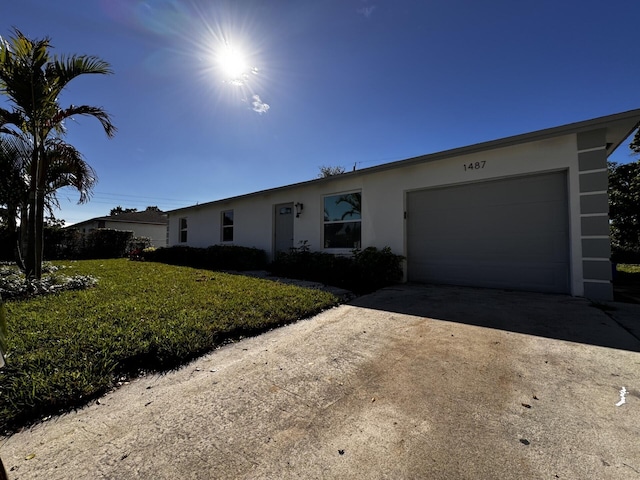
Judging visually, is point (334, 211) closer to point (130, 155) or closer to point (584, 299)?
point (584, 299)

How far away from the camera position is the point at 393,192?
7.11 metres

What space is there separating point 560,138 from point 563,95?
2922 mm

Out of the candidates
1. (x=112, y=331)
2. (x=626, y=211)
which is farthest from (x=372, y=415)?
(x=626, y=211)

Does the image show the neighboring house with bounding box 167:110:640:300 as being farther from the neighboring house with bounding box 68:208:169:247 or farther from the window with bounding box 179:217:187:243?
the neighboring house with bounding box 68:208:169:247

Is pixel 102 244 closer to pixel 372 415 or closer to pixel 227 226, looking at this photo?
pixel 227 226

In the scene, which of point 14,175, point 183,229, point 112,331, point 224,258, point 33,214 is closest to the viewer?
point 112,331

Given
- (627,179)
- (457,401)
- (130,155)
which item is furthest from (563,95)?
(130,155)

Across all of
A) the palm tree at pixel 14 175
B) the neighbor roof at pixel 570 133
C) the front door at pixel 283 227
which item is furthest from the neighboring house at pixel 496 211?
the palm tree at pixel 14 175

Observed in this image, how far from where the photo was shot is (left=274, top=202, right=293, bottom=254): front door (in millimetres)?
9879

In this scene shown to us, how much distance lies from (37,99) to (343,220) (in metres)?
6.76

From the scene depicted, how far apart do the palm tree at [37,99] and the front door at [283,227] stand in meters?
5.34

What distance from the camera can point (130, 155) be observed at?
1320cm

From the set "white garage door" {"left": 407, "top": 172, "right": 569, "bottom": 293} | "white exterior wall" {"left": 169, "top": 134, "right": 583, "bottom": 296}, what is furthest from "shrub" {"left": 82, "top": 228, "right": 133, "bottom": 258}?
"white garage door" {"left": 407, "top": 172, "right": 569, "bottom": 293}

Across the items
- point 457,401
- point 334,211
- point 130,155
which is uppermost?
point 130,155
